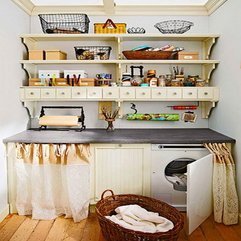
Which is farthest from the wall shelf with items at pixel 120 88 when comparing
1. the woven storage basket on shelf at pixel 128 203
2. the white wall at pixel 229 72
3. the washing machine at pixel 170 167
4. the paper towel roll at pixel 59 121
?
the woven storage basket on shelf at pixel 128 203

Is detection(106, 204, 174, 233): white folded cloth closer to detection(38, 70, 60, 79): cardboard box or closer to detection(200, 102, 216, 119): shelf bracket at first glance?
detection(200, 102, 216, 119): shelf bracket

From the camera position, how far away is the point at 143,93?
3.14 meters

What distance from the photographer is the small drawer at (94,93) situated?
3152 mm

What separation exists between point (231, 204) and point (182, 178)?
0.48m

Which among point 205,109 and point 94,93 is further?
point 205,109

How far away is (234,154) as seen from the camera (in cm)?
273

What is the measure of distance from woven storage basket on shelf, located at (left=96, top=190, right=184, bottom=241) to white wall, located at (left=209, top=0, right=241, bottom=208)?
28.0 inches

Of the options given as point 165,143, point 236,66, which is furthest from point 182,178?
point 236,66

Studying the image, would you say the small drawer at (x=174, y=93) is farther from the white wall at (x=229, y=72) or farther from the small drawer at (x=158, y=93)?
the white wall at (x=229, y=72)

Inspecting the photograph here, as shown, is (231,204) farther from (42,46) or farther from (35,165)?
(42,46)

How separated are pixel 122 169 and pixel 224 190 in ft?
3.03

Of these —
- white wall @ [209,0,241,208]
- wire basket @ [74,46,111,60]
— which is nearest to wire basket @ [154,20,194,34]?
white wall @ [209,0,241,208]

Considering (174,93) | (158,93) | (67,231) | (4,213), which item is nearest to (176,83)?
(174,93)

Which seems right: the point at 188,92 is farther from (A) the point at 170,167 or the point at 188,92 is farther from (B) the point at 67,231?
(B) the point at 67,231
